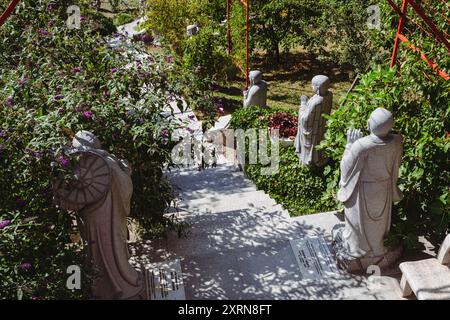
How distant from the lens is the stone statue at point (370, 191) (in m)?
4.54

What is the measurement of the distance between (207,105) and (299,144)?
2.74 metres

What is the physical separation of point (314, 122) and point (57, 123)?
410 centimetres

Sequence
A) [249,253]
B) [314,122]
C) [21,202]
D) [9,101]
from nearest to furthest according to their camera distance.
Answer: [21,202], [9,101], [249,253], [314,122]

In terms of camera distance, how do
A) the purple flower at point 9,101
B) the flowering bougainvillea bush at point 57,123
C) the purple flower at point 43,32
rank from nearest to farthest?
the flowering bougainvillea bush at point 57,123 < the purple flower at point 9,101 < the purple flower at point 43,32

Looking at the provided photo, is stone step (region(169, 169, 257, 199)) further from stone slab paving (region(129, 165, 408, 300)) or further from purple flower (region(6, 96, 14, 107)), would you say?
purple flower (region(6, 96, 14, 107))

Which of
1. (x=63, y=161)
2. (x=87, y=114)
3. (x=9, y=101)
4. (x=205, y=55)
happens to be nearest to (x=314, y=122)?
(x=87, y=114)

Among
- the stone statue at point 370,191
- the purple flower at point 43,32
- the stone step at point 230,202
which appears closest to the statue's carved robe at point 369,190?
the stone statue at point 370,191

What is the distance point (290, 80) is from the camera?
14.3 meters

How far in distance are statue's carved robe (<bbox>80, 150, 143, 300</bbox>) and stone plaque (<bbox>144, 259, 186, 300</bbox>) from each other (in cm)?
37

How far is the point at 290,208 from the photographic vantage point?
7293 millimetres

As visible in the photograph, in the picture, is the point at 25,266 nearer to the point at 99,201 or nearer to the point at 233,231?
the point at 99,201

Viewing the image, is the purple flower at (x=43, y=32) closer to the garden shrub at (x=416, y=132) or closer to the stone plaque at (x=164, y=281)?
the stone plaque at (x=164, y=281)

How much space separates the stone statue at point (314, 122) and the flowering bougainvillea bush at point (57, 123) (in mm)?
2262
